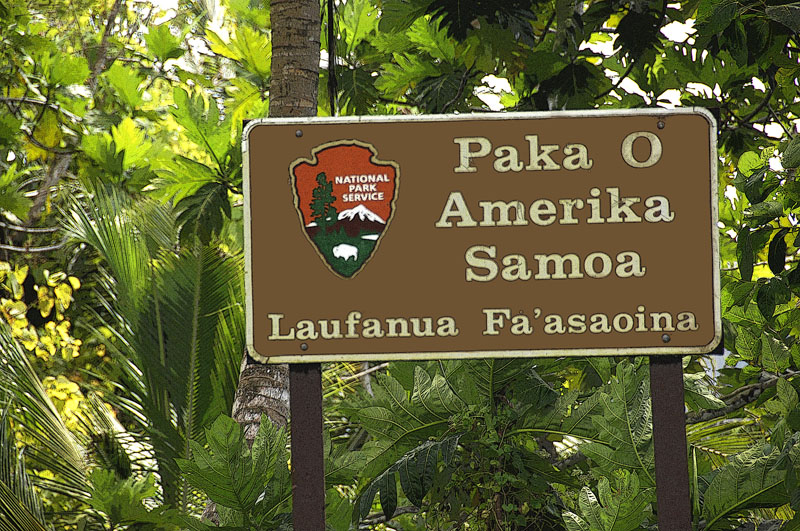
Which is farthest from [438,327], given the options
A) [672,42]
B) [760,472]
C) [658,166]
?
[672,42]

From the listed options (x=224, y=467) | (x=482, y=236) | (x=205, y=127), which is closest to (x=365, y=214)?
(x=482, y=236)

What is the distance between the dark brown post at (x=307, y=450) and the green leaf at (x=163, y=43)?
3.69 metres

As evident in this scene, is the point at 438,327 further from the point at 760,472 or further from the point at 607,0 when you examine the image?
the point at 607,0

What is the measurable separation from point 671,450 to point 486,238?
2.32 feet

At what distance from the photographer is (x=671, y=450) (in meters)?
2.21

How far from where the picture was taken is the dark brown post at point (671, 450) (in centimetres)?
220

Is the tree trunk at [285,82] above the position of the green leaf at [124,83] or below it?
below

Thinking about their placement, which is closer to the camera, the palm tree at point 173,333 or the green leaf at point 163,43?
the palm tree at point 173,333

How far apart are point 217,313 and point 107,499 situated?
1825 mm

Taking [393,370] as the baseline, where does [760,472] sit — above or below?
below

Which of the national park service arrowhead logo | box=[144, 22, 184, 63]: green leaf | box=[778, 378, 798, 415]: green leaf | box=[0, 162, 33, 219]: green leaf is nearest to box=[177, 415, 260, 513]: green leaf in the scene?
the national park service arrowhead logo

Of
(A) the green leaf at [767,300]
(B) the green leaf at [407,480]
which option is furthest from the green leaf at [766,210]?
(B) the green leaf at [407,480]

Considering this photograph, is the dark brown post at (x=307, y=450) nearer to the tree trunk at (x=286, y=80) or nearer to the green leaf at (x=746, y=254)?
the tree trunk at (x=286, y=80)

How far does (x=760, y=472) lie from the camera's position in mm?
2354
